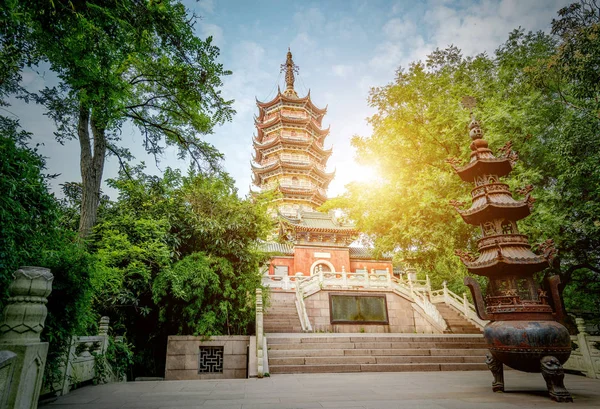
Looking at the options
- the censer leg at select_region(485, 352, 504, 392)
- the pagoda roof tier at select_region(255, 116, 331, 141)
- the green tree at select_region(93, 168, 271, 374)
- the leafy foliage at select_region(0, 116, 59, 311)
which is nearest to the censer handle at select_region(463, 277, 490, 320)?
the censer leg at select_region(485, 352, 504, 392)

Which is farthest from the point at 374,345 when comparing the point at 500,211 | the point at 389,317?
the point at 389,317

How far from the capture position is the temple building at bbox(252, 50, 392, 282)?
2064 centimetres

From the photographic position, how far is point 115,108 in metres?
6.04

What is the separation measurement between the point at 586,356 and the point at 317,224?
1625 cm

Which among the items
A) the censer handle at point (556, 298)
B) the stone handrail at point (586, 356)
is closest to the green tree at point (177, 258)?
the censer handle at point (556, 298)

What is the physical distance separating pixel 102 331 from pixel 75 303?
8.62ft

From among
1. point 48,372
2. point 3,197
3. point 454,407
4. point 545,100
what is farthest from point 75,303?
point 545,100

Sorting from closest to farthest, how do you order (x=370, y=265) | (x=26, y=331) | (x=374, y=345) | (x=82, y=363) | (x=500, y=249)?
(x=26, y=331)
(x=500, y=249)
(x=82, y=363)
(x=374, y=345)
(x=370, y=265)

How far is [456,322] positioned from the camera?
12.8m

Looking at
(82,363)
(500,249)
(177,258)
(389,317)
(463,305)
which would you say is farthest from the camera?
(389,317)

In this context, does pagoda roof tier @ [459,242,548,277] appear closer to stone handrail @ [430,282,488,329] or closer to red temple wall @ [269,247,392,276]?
stone handrail @ [430,282,488,329]

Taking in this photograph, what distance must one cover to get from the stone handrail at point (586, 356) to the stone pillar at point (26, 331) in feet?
29.4

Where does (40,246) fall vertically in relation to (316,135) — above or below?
below

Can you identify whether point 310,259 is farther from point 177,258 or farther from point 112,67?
point 112,67
